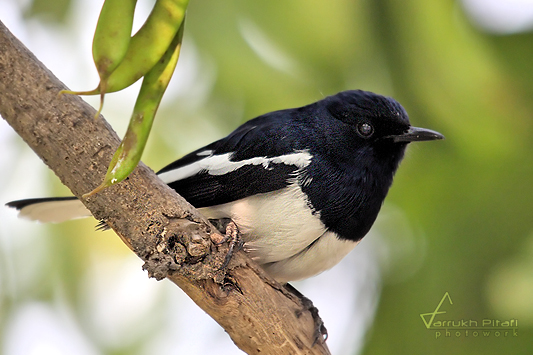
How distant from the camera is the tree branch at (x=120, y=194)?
1.44m

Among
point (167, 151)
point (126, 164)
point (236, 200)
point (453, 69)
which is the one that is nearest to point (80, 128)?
point (126, 164)

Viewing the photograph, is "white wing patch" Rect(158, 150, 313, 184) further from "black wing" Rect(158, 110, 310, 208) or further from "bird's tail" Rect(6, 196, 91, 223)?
"bird's tail" Rect(6, 196, 91, 223)

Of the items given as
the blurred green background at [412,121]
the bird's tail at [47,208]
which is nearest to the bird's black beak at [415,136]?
the blurred green background at [412,121]

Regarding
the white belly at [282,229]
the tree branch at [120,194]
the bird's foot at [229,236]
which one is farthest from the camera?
the white belly at [282,229]

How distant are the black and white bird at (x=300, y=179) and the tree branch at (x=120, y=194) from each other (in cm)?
25

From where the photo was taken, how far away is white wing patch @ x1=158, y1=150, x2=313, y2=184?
1.89 meters

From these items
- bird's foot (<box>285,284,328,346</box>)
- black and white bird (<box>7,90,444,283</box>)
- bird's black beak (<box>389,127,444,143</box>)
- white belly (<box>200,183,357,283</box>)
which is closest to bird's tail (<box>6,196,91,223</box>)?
black and white bird (<box>7,90,444,283</box>)

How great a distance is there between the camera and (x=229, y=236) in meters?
1.71

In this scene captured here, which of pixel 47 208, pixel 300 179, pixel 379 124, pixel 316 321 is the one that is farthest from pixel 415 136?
pixel 47 208

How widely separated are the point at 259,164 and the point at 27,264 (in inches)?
68.2

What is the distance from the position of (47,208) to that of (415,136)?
4.98ft

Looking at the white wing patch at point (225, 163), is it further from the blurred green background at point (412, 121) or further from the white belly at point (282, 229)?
the blurred green background at point (412, 121)

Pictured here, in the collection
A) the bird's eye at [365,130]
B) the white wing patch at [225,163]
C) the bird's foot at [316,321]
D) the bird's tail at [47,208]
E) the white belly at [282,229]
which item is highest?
the bird's eye at [365,130]

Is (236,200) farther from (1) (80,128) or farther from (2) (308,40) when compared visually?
(2) (308,40)
